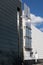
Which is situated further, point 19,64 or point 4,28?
point 19,64

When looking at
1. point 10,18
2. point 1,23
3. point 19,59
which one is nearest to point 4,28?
point 1,23

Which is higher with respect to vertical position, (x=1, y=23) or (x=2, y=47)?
(x=1, y=23)

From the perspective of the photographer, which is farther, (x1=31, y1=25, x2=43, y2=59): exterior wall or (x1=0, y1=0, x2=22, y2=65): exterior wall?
(x1=31, y1=25, x2=43, y2=59): exterior wall

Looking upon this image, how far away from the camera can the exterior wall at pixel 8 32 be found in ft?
115

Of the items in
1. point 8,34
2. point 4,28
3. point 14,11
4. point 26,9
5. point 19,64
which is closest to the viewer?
point 4,28

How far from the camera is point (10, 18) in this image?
41.8 meters

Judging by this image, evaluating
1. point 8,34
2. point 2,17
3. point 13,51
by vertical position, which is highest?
point 2,17

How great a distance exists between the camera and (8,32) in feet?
128

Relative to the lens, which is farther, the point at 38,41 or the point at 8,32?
the point at 38,41

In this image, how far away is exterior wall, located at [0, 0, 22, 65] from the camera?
34.9 metres

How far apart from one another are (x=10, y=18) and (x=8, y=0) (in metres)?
3.57

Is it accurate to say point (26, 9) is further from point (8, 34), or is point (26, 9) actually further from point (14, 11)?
→ point (8, 34)

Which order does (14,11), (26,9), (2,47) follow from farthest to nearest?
(26,9) < (14,11) < (2,47)

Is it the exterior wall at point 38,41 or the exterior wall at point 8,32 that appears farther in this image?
the exterior wall at point 38,41
